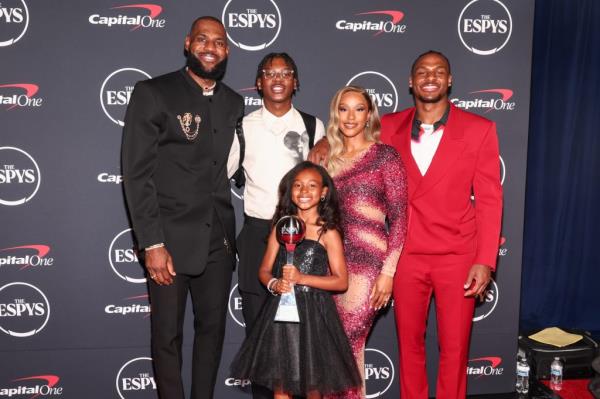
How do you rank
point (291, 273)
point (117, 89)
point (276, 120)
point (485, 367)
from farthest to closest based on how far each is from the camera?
point (485, 367) < point (117, 89) < point (276, 120) < point (291, 273)

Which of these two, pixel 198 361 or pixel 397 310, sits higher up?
pixel 397 310

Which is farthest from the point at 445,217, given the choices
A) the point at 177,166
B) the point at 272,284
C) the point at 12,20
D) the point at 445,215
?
the point at 12,20

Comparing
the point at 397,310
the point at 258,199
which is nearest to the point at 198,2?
the point at 258,199

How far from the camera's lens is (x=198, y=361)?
10.9 ft

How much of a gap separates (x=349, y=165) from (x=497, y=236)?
2.94 ft

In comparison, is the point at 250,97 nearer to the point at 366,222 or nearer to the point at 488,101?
the point at 366,222

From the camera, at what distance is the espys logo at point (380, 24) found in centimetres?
392

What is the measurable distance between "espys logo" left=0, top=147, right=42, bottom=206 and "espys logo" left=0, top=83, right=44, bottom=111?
279mm

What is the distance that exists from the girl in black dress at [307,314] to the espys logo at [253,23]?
1.23 meters

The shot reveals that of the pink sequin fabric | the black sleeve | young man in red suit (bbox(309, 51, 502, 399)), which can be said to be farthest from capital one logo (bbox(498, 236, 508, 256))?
the black sleeve

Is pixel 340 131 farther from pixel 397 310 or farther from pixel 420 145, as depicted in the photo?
pixel 397 310

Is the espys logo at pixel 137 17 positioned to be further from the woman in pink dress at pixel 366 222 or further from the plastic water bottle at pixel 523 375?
the plastic water bottle at pixel 523 375

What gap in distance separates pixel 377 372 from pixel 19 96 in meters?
2.98

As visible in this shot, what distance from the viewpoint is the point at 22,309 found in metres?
3.83
